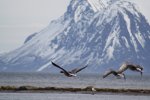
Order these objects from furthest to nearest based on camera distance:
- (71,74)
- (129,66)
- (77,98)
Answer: (77,98)
(71,74)
(129,66)

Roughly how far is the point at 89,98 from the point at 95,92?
16293 mm

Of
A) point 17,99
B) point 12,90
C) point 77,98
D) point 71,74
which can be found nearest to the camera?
point 71,74

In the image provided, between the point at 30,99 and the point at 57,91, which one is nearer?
the point at 30,99

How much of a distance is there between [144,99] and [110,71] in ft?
149

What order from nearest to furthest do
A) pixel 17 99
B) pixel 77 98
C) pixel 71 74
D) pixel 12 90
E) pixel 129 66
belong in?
pixel 129 66 < pixel 71 74 < pixel 17 99 < pixel 77 98 < pixel 12 90

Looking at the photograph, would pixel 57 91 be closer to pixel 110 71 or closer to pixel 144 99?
pixel 144 99

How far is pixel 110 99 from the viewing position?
288ft

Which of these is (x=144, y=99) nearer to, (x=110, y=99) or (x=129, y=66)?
(x=110, y=99)

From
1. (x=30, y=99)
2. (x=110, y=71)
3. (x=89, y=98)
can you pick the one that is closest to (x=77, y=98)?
(x=89, y=98)

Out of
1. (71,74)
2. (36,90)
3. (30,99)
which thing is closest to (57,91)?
(36,90)

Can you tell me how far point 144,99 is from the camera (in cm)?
8969

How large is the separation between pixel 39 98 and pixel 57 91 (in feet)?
67.7

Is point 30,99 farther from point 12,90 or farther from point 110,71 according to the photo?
point 110,71

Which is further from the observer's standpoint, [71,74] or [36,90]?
[36,90]
